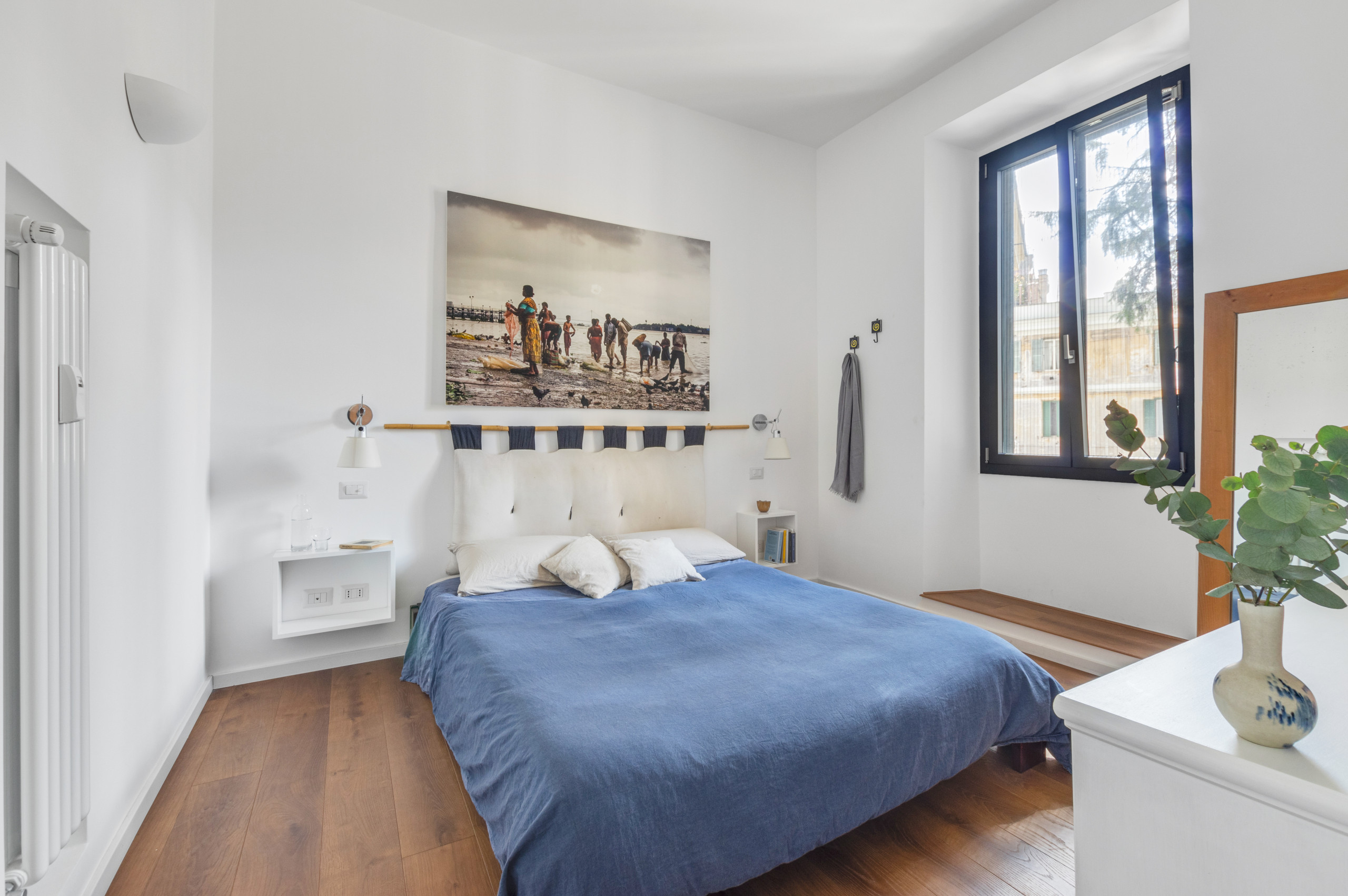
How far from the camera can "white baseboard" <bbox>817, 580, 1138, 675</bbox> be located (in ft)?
9.07

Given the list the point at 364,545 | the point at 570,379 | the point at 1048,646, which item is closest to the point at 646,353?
the point at 570,379

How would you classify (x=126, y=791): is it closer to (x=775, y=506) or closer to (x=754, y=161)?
(x=775, y=506)

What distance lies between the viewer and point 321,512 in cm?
296

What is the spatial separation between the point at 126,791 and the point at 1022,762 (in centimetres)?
278

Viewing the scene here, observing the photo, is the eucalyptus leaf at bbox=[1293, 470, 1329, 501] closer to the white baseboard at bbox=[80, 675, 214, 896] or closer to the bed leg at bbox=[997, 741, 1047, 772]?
the bed leg at bbox=[997, 741, 1047, 772]

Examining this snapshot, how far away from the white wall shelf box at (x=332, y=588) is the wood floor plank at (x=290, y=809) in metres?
0.32

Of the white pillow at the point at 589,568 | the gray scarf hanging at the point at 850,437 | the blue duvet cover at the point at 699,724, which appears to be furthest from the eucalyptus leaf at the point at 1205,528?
the gray scarf hanging at the point at 850,437

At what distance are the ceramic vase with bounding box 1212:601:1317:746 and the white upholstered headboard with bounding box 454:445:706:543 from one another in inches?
119

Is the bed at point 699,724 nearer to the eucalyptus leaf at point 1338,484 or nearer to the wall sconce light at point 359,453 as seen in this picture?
the wall sconce light at point 359,453

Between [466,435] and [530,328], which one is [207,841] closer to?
[466,435]

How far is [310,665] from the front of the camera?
2.94m

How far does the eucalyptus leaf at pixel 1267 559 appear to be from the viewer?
676mm

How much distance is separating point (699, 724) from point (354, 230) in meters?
2.87

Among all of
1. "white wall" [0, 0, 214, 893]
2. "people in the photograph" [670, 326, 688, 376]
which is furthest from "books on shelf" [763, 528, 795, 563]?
"white wall" [0, 0, 214, 893]
